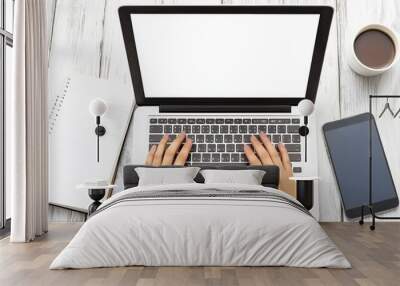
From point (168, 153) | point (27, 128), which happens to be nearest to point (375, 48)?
point (168, 153)

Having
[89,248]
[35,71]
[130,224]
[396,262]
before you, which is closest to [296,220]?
[396,262]

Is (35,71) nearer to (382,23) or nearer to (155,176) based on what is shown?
(155,176)

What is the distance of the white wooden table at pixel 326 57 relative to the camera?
18.3ft

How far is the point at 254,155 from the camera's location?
5.38 m

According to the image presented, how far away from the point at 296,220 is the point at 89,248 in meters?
1.32

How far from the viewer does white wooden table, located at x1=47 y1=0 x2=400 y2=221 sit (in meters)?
5.57

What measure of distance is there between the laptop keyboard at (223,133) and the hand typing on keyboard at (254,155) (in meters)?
0.06

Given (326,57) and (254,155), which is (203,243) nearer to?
(254,155)

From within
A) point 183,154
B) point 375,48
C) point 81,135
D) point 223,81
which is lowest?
point 183,154

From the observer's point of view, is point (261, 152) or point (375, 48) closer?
point (261, 152)

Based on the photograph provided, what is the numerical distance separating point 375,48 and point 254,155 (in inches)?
64.4

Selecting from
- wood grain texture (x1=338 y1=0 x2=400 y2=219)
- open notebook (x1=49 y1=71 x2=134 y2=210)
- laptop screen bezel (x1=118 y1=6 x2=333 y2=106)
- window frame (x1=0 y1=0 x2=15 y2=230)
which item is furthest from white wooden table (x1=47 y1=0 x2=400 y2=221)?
window frame (x1=0 y1=0 x2=15 y2=230)

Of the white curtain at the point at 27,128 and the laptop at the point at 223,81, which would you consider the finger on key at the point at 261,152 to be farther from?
the white curtain at the point at 27,128

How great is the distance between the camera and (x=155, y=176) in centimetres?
494
